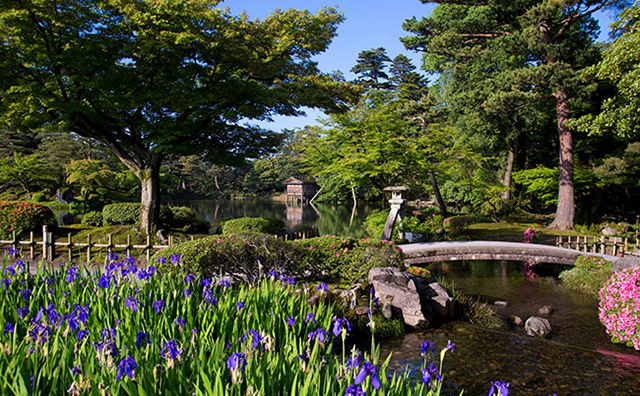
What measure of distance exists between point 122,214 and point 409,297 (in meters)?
13.8

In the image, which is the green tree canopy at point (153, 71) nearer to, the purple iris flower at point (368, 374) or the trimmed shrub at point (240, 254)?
the trimmed shrub at point (240, 254)

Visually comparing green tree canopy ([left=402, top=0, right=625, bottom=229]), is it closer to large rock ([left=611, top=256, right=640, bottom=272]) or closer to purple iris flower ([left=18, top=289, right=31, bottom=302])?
large rock ([left=611, top=256, right=640, bottom=272])

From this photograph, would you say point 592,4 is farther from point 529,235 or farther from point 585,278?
point 585,278

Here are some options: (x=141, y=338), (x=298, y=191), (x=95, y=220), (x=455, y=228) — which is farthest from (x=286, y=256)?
(x=298, y=191)

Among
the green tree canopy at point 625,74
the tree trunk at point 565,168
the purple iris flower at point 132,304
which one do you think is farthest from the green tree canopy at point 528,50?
the purple iris flower at point 132,304

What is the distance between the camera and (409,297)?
6.75 m

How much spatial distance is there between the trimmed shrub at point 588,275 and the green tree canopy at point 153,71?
856cm

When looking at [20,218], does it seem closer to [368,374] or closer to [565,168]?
[368,374]

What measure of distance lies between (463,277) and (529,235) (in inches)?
229

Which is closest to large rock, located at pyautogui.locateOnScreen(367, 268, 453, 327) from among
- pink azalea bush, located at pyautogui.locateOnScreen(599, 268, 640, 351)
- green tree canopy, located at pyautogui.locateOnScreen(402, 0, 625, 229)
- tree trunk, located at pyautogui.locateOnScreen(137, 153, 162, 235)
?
pink azalea bush, located at pyautogui.locateOnScreen(599, 268, 640, 351)

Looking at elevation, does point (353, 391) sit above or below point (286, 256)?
above

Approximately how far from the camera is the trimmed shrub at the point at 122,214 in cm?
Result: 1633

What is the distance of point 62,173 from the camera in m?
34.3

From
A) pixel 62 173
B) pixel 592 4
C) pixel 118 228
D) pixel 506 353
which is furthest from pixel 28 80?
pixel 62 173
